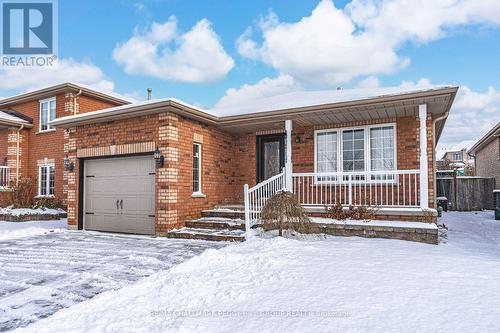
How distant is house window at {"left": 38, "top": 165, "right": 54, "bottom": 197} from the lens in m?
14.0

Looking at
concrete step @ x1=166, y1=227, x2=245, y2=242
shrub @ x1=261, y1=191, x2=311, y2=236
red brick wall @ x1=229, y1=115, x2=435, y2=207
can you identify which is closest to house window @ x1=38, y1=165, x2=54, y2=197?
red brick wall @ x1=229, y1=115, x2=435, y2=207

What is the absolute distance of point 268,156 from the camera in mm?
10523

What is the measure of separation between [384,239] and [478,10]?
8.95 metres

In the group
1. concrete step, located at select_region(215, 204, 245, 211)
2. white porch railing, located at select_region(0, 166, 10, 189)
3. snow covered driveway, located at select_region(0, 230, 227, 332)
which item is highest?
white porch railing, located at select_region(0, 166, 10, 189)

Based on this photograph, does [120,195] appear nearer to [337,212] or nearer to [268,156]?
[268,156]

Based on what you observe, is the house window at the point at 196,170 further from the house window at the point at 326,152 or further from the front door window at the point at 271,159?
the house window at the point at 326,152

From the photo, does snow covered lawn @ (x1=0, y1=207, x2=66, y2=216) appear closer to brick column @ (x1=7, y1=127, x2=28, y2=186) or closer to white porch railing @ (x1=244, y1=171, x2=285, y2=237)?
brick column @ (x1=7, y1=127, x2=28, y2=186)

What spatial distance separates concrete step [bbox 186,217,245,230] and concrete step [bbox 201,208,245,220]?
0.18m

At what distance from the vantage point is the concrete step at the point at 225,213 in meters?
8.70

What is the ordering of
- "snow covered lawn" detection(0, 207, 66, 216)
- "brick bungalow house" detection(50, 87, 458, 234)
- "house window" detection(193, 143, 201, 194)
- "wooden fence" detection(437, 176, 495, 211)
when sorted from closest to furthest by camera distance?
"brick bungalow house" detection(50, 87, 458, 234) → "house window" detection(193, 143, 201, 194) → "snow covered lawn" detection(0, 207, 66, 216) → "wooden fence" detection(437, 176, 495, 211)

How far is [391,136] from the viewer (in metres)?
8.52

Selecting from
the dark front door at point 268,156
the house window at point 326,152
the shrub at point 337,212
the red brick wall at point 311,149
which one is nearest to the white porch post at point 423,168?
the red brick wall at point 311,149

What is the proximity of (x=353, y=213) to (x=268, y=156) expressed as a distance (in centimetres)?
372

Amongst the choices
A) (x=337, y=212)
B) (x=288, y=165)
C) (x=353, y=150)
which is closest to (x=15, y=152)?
(x=288, y=165)
